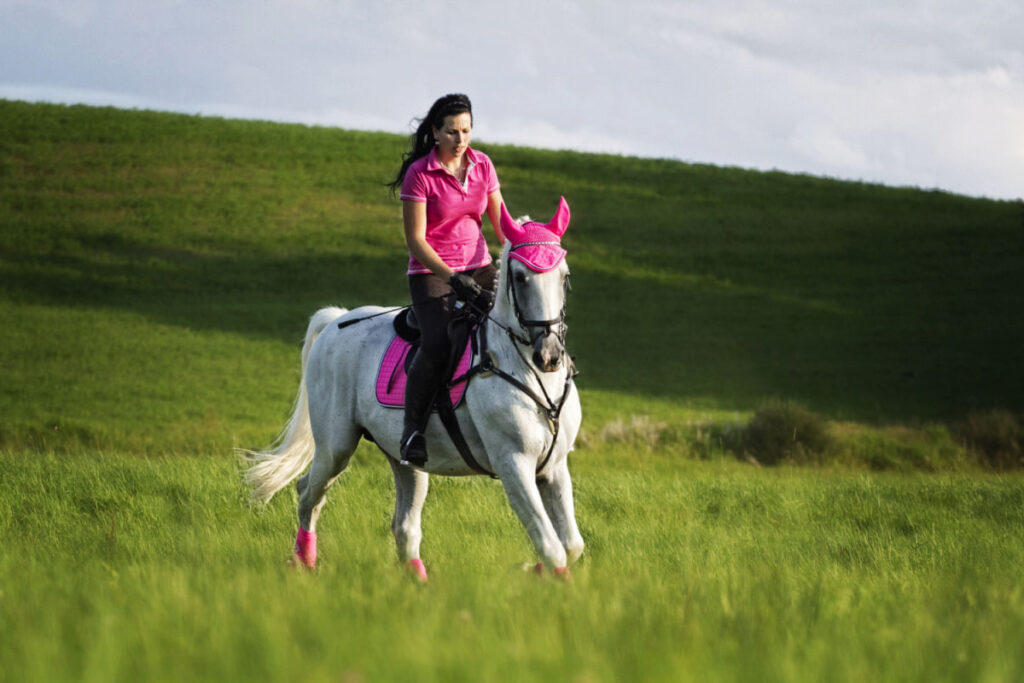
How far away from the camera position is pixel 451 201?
6766mm

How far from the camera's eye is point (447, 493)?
10633mm

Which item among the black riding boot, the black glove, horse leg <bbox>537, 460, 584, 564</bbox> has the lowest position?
horse leg <bbox>537, 460, 584, 564</bbox>

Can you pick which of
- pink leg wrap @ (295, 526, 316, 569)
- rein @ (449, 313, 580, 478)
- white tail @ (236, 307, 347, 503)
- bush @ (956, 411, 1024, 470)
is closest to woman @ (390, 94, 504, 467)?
rein @ (449, 313, 580, 478)

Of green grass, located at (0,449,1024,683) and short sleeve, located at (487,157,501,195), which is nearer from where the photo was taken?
green grass, located at (0,449,1024,683)

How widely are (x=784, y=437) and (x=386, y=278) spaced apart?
21.1 metres

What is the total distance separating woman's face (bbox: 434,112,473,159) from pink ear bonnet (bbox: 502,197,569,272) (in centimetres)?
77

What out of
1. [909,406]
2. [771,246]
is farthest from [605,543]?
[771,246]

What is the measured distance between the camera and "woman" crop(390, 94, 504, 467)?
261 inches

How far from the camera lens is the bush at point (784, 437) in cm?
1858

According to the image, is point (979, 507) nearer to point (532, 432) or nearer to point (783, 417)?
point (532, 432)

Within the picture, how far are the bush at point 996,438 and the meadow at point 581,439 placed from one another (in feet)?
0.20

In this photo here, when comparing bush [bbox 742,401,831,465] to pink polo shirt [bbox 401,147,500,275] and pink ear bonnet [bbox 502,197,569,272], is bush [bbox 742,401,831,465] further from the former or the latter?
pink ear bonnet [bbox 502,197,569,272]

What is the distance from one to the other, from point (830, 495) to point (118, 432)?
12.6 meters

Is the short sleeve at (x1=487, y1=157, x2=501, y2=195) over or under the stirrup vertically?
over
